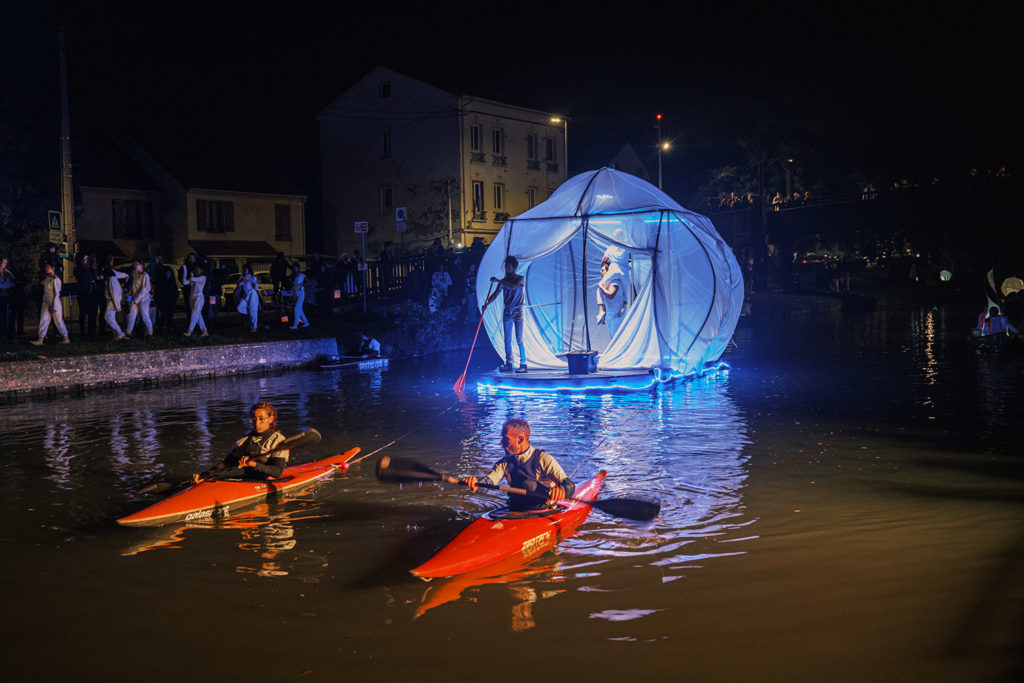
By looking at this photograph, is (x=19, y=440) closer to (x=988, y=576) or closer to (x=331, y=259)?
(x=988, y=576)

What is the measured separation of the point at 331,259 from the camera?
4938cm

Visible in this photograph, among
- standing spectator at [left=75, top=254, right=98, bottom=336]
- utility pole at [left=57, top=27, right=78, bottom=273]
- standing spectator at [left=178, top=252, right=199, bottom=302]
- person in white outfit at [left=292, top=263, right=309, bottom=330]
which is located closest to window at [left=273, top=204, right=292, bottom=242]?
person in white outfit at [left=292, top=263, right=309, bottom=330]

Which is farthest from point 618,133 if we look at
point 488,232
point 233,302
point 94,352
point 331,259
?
point 94,352

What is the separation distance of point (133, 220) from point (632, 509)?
41002 millimetres

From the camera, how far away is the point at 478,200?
5175cm

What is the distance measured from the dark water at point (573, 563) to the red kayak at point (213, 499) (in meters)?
0.22

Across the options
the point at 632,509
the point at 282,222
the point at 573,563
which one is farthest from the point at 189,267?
the point at 282,222

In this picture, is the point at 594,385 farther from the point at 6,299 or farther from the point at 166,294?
the point at 6,299

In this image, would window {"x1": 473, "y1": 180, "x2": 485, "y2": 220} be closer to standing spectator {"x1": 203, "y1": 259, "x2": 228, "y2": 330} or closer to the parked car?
the parked car

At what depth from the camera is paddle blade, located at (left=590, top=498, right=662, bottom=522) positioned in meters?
8.41

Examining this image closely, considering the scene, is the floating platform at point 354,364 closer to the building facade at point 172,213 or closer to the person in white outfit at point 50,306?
the person in white outfit at point 50,306

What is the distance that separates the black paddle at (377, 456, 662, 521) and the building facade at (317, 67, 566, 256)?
40.6 metres

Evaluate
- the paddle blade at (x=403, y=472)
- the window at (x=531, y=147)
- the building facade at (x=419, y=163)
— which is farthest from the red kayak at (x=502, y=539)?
the window at (x=531, y=147)

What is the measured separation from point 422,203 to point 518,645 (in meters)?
46.6
